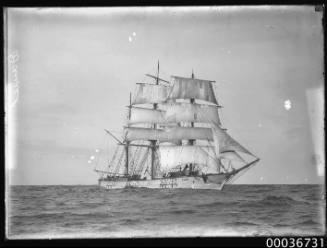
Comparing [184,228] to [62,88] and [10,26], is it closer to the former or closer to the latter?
[62,88]

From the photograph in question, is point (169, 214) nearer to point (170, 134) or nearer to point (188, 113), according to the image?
point (188, 113)

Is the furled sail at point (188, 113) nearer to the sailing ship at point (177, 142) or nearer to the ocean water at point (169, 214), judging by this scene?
the sailing ship at point (177, 142)

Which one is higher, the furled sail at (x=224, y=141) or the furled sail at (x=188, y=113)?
the furled sail at (x=188, y=113)

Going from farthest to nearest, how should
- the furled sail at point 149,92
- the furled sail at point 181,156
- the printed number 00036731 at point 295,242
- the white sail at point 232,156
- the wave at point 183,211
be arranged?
the furled sail at point 181,156, the furled sail at point 149,92, the white sail at point 232,156, the wave at point 183,211, the printed number 00036731 at point 295,242

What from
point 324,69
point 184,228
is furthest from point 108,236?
point 324,69

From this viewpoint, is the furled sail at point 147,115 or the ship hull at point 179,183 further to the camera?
the furled sail at point 147,115

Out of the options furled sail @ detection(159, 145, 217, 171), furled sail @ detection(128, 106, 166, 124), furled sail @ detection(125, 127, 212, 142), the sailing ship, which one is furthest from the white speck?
furled sail @ detection(128, 106, 166, 124)

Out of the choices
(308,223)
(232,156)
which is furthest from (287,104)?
(308,223)

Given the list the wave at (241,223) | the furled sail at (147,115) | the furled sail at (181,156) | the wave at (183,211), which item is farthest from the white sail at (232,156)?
the furled sail at (147,115)
